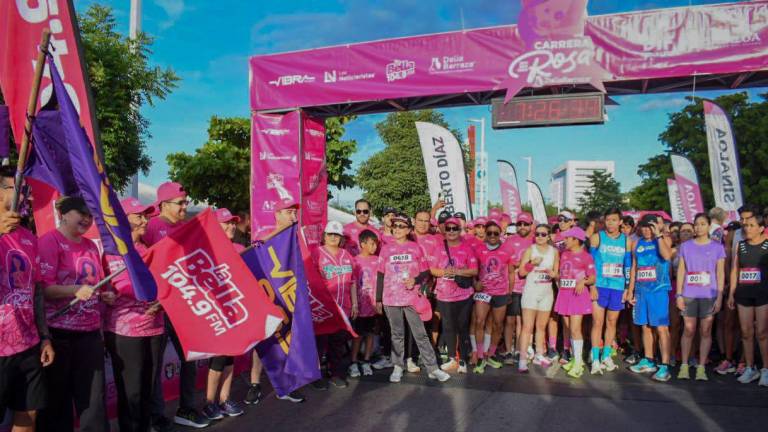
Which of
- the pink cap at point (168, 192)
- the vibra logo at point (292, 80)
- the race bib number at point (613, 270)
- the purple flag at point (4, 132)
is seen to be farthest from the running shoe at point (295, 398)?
the vibra logo at point (292, 80)

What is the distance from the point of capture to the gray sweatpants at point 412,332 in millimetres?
6496

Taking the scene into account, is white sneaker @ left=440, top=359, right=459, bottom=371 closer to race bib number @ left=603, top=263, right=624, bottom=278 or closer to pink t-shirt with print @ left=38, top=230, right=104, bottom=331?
race bib number @ left=603, top=263, right=624, bottom=278

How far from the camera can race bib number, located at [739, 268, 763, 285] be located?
645 centimetres

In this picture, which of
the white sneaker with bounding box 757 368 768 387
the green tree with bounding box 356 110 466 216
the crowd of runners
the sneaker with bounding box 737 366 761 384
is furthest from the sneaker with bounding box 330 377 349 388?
the green tree with bounding box 356 110 466 216

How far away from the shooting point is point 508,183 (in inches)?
708

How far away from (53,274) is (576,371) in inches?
225

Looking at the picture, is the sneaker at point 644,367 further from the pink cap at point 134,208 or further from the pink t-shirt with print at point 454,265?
the pink cap at point 134,208

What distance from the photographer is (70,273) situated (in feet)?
12.3

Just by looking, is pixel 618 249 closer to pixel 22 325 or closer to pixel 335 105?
pixel 335 105

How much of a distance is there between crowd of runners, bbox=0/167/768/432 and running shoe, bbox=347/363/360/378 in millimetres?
18

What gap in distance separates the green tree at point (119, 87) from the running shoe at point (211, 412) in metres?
6.25

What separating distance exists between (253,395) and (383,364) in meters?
2.14

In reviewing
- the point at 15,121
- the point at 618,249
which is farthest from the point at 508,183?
the point at 15,121

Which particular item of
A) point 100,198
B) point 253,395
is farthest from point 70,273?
point 253,395
